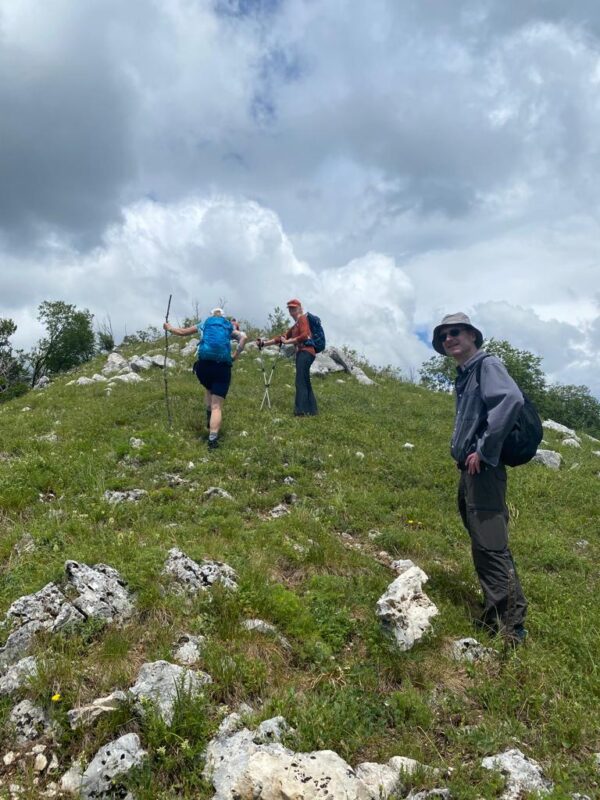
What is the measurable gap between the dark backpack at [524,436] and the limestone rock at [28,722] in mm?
4680

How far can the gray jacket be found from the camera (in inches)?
207

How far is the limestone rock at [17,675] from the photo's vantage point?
406cm

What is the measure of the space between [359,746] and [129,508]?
4989 millimetres

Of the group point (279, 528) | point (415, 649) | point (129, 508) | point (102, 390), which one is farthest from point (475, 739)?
point (102, 390)

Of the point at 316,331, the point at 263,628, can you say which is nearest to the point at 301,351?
the point at 316,331

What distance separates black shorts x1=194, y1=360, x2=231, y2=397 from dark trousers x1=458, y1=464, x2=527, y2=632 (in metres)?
6.98

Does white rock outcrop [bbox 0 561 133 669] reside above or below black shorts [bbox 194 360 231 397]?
below

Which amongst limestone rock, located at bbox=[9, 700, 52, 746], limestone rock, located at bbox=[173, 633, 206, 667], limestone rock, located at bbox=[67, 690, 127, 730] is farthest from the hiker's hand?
limestone rock, located at bbox=[9, 700, 52, 746]

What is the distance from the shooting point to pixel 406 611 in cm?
533

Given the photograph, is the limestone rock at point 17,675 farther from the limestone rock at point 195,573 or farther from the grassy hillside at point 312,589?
the limestone rock at point 195,573

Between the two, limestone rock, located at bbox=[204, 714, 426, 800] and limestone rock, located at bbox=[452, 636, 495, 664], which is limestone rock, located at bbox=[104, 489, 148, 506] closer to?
limestone rock, located at bbox=[204, 714, 426, 800]

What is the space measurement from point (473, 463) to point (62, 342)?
2466 inches

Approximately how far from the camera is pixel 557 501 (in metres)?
10.7

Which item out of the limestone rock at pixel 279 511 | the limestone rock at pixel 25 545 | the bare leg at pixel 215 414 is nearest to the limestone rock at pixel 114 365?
the bare leg at pixel 215 414
